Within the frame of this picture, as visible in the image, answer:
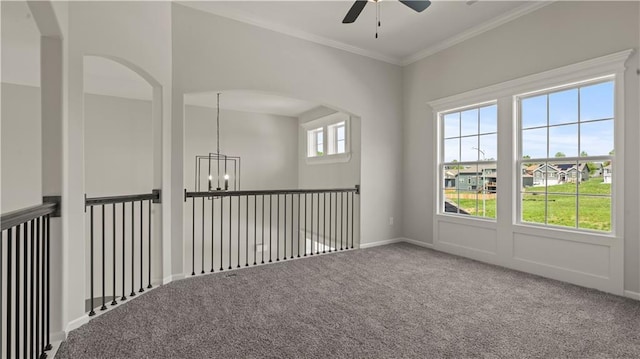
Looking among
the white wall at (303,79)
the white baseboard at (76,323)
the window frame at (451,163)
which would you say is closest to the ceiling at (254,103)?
the white wall at (303,79)

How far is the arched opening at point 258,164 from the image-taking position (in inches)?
241

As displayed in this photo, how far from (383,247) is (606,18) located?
145 inches

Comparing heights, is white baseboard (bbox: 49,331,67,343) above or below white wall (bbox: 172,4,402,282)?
below

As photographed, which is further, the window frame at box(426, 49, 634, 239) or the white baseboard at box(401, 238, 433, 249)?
the white baseboard at box(401, 238, 433, 249)

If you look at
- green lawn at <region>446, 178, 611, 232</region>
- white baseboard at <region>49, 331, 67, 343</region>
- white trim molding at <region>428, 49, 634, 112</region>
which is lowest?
white baseboard at <region>49, 331, 67, 343</region>

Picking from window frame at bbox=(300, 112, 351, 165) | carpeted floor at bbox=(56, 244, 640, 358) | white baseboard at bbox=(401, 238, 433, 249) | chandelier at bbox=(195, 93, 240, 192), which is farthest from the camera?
chandelier at bbox=(195, 93, 240, 192)

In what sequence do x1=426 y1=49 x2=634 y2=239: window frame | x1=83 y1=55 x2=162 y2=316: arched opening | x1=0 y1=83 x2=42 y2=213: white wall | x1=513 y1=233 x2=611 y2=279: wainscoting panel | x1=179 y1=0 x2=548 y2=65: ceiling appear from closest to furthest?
x1=426 y1=49 x2=634 y2=239: window frame
x1=513 y1=233 x2=611 y2=279: wainscoting panel
x1=179 y1=0 x2=548 y2=65: ceiling
x1=0 y1=83 x2=42 y2=213: white wall
x1=83 y1=55 x2=162 y2=316: arched opening

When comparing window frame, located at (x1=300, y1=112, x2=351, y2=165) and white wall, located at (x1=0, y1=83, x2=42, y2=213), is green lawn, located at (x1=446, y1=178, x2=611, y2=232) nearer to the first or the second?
window frame, located at (x1=300, y1=112, x2=351, y2=165)

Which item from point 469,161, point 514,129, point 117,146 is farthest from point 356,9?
point 117,146

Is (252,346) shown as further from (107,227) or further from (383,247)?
(107,227)

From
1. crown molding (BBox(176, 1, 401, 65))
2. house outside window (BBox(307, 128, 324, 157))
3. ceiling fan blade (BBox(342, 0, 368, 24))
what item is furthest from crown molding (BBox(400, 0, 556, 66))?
house outside window (BBox(307, 128, 324, 157))

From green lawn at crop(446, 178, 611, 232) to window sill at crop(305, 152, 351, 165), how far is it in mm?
2795

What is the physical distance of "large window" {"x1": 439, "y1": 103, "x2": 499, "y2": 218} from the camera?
413cm

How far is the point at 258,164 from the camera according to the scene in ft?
24.4
